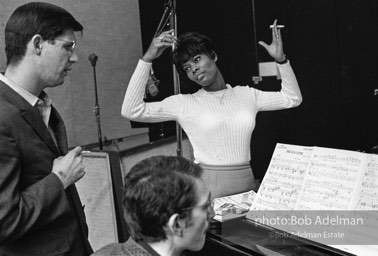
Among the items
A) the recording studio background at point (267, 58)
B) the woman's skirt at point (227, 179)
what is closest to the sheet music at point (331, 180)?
the woman's skirt at point (227, 179)

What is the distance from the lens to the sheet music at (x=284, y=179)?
158cm

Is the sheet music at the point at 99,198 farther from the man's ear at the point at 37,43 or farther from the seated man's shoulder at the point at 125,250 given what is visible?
the seated man's shoulder at the point at 125,250

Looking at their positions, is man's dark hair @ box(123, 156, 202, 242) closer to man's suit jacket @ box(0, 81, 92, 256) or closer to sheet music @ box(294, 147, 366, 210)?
man's suit jacket @ box(0, 81, 92, 256)

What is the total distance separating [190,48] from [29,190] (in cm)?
116

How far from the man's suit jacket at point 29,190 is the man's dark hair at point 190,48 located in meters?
0.93

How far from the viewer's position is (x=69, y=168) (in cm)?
148

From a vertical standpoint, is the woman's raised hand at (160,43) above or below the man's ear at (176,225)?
above

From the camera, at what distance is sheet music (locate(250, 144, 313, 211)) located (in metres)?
1.58

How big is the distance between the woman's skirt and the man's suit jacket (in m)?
0.79

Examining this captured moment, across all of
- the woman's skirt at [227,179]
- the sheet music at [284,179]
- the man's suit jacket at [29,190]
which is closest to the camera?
the man's suit jacket at [29,190]

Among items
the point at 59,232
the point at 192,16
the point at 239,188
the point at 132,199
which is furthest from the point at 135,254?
the point at 192,16

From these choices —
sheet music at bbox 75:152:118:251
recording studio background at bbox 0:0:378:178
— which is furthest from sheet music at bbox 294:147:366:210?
recording studio background at bbox 0:0:378:178

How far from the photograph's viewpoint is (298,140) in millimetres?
4254

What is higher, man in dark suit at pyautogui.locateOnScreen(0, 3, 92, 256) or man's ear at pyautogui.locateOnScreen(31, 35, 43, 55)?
man's ear at pyautogui.locateOnScreen(31, 35, 43, 55)
